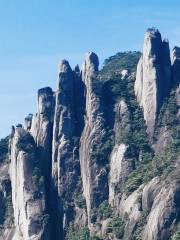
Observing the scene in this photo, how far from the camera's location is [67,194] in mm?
147250

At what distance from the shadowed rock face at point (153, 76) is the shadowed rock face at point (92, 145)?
6.01 m

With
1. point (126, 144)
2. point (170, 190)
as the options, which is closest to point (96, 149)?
point (126, 144)

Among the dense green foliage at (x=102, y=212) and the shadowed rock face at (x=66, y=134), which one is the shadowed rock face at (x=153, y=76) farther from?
the dense green foliage at (x=102, y=212)

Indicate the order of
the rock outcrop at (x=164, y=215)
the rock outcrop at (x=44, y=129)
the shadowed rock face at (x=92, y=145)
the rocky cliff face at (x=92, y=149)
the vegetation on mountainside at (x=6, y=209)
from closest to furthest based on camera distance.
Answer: the rock outcrop at (x=164, y=215), the rocky cliff face at (x=92, y=149), the shadowed rock face at (x=92, y=145), the rock outcrop at (x=44, y=129), the vegetation on mountainside at (x=6, y=209)

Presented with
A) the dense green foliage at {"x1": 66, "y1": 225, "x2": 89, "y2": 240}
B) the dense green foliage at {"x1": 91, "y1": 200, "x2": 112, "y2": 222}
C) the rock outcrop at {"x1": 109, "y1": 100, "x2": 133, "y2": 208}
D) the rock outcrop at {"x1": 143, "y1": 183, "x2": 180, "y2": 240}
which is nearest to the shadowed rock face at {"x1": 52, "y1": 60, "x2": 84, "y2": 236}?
the dense green foliage at {"x1": 66, "y1": 225, "x2": 89, "y2": 240}

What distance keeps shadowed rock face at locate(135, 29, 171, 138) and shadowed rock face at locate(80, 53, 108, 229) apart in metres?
6.01

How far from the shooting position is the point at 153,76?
14662 cm

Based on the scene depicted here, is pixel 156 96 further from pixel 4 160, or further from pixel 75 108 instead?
pixel 4 160

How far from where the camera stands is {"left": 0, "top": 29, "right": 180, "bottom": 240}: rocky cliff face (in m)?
142

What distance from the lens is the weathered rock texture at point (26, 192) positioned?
475 feet

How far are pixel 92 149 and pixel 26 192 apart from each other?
10.1m

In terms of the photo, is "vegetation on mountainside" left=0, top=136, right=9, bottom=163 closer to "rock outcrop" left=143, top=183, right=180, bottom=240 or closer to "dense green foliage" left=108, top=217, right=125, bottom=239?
"dense green foliage" left=108, top=217, right=125, bottom=239

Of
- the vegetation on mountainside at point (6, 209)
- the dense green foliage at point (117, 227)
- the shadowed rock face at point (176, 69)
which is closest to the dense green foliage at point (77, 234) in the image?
the dense green foliage at point (117, 227)

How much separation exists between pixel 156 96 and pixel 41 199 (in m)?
19.7
